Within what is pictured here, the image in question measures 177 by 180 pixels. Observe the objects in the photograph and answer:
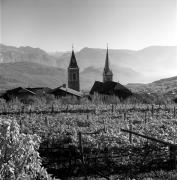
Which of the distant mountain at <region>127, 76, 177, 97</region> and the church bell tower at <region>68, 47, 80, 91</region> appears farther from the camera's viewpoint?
the distant mountain at <region>127, 76, 177, 97</region>

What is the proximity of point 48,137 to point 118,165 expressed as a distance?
381 cm

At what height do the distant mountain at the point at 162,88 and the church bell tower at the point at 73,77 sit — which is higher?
the church bell tower at the point at 73,77

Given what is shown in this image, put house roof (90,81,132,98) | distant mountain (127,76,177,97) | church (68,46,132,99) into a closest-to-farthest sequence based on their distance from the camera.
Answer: house roof (90,81,132,98), church (68,46,132,99), distant mountain (127,76,177,97)

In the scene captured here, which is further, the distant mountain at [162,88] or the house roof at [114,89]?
the distant mountain at [162,88]

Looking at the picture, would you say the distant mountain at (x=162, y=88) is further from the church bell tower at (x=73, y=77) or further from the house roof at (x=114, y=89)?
the church bell tower at (x=73, y=77)

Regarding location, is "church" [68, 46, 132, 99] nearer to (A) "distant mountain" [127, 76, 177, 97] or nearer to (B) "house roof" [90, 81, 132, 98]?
(B) "house roof" [90, 81, 132, 98]

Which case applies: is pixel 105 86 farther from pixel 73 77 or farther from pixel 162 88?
pixel 162 88

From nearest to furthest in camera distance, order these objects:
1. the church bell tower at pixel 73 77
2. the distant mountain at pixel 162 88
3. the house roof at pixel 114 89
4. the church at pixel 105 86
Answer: the house roof at pixel 114 89 < the church at pixel 105 86 < the church bell tower at pixel 73 77 < the distant mountain at pixel 162 88

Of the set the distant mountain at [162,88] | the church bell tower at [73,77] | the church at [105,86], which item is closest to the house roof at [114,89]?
the church at [105,86]

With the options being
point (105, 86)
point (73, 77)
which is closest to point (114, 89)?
point (105, 86)

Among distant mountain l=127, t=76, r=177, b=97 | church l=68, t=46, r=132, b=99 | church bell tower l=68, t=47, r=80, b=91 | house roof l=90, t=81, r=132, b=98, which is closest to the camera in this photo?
house roof l=90, t=81, r=132, b=98

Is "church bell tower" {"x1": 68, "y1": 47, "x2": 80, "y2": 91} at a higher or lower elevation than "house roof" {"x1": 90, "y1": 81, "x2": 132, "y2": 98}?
higher

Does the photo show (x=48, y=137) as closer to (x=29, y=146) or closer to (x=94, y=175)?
(x=94, y=175)

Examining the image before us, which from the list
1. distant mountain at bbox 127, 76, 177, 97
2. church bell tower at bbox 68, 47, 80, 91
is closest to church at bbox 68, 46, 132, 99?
church bell tower at bbox 68, 47, 80, 91
